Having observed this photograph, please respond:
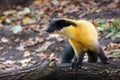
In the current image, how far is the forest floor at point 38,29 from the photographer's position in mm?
8359

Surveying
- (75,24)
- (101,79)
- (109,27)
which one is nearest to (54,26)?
(75,24)

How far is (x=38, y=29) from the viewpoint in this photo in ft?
34.4

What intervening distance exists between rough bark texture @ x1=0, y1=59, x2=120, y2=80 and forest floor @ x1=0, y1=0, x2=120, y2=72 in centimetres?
141

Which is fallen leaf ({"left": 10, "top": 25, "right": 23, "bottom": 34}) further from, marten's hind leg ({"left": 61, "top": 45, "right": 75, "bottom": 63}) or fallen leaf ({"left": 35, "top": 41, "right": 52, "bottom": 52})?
marten's hind leg ({"left": 61, "top": 45, "right": 75, "bottom": 63})

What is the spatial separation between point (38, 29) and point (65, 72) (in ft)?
15.9

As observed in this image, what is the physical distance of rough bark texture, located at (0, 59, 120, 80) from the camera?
5.53 meters

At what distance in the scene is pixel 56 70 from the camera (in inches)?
224

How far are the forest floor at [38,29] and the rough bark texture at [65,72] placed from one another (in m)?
1.41

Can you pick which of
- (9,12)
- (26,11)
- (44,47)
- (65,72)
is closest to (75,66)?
(65,72)

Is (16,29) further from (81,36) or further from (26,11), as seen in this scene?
(81,36)

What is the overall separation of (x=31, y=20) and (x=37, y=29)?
135 cm

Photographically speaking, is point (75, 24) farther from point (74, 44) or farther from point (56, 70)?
point (56, 70)

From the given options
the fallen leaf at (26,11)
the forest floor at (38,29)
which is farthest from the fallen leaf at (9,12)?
the fallen leaf at (26,11)

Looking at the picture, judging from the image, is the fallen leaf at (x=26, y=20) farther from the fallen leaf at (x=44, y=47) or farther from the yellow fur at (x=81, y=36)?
the yellow fur at (x=81, y=36)
